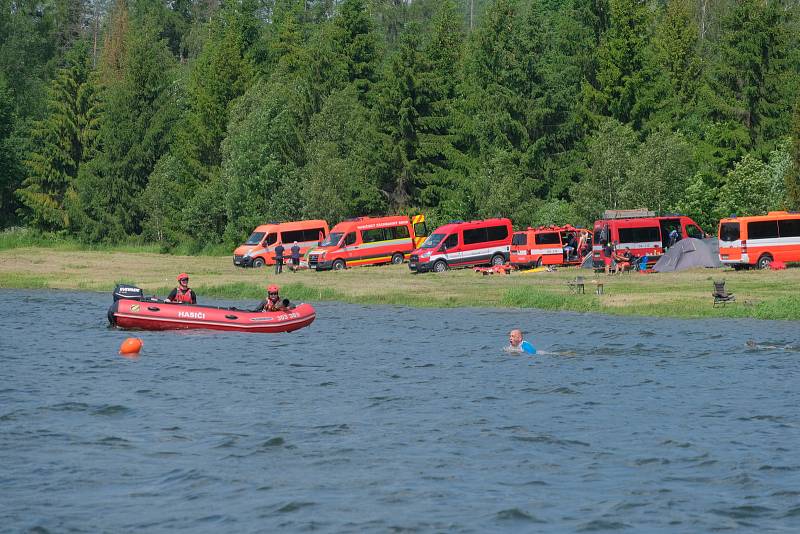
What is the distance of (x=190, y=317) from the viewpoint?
35.3 metres

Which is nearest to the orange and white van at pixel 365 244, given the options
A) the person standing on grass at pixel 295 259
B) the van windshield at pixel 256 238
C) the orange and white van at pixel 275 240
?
the person standing on grass at pixel 295 259

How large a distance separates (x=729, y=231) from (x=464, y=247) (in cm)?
1320

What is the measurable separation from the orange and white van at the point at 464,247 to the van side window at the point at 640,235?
265 inches

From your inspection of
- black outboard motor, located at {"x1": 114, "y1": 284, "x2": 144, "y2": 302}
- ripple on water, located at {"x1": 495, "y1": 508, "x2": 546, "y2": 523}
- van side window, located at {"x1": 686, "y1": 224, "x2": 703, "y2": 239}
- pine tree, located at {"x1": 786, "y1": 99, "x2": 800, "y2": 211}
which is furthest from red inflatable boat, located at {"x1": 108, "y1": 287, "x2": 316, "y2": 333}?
pine tree, located at {"x1": 786, "y1": 99, "x2": 800, "y2": 211}

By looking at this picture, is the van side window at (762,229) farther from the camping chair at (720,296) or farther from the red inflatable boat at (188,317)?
the red inflatable boat at (188,317)

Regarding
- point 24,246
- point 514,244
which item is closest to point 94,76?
point 24,246

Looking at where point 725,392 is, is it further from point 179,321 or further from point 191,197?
point 191,197

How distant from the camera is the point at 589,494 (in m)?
17.7

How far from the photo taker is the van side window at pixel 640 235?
50.6 meters

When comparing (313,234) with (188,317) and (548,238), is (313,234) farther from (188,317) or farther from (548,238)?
(188,317)

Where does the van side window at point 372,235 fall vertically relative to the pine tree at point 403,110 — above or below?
below

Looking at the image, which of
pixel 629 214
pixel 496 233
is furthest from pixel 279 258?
pixel 629 214

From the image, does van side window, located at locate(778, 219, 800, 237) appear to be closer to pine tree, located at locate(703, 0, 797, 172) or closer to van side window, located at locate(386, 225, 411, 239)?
pine tree, located at locate(703, 0, 797, 172)

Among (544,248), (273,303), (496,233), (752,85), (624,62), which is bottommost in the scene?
(273,303)
